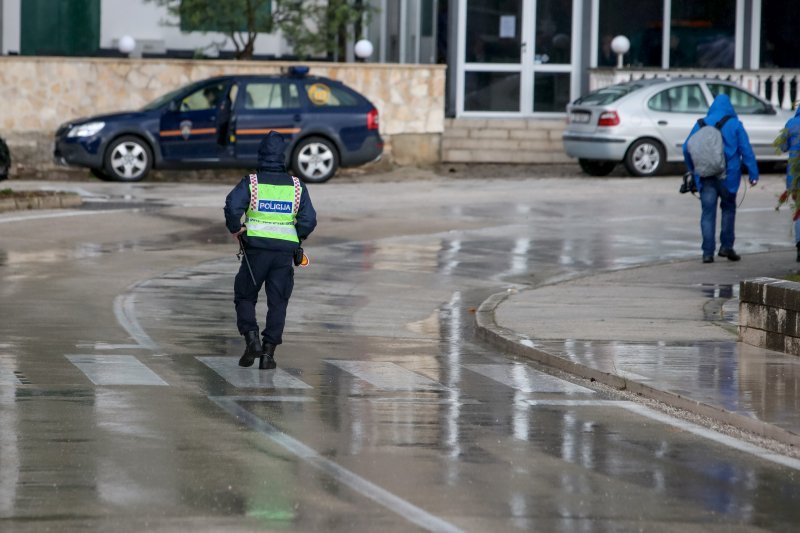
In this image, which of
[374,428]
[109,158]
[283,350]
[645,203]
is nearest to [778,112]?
[645,203]

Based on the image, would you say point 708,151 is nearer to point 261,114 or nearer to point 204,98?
point 261,114

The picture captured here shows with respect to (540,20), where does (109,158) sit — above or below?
below

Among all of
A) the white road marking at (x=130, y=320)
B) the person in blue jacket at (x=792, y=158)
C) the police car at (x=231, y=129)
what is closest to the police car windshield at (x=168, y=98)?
the police car at (x=231, y=129)

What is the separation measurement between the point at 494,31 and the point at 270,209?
74.8 feet

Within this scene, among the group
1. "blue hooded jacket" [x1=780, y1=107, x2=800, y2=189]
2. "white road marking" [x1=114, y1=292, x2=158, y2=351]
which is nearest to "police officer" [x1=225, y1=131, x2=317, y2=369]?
"white road marking" [x1=114, y1=292, x2=158, y2=351]

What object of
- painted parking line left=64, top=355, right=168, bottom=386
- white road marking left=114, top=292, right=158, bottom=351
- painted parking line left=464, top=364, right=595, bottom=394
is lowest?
painted parking line left=464, top=364, right=595, bottom=394

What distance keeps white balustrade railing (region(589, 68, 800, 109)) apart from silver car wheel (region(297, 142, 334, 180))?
6.42m

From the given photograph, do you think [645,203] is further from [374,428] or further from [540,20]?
[374,428]

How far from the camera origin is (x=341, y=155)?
28.2m

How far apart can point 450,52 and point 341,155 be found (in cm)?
701

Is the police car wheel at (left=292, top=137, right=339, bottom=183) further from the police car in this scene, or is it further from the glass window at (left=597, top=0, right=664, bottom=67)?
the glass window at (left=597, top=0, right=664, bottom=67)

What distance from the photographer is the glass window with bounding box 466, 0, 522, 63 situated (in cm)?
3378

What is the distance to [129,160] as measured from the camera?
1074 inches

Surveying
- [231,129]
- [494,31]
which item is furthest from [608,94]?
[231,129]
